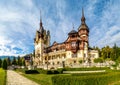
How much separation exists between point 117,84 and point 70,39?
59.1m

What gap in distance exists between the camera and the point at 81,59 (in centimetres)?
7500

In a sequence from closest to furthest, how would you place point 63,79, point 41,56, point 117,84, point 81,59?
point 63,79
point 117,84
point 81,59
point 41,56

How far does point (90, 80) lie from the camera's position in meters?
18.0

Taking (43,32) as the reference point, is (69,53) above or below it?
below

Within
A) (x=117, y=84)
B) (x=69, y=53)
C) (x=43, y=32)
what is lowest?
(x=117, y=84)

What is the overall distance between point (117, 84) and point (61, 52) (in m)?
65.6

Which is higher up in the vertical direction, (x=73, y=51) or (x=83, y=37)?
(x=83, y=37)

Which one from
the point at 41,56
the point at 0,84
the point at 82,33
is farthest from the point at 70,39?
the point at 0,84

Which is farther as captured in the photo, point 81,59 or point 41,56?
point 41,56

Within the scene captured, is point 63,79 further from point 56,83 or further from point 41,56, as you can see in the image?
point 41,56

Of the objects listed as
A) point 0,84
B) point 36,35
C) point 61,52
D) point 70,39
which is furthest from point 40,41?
point 0,84

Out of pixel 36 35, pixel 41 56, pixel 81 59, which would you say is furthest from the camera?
pixel 36 35

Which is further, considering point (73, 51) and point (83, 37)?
point (83, 37)

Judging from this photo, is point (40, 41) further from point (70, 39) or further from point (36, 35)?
point (70, 39)
